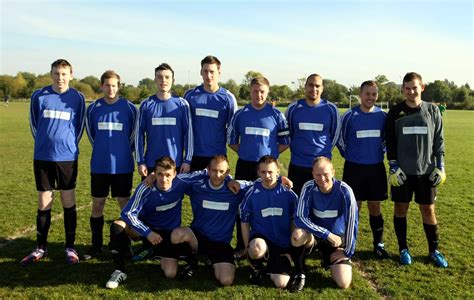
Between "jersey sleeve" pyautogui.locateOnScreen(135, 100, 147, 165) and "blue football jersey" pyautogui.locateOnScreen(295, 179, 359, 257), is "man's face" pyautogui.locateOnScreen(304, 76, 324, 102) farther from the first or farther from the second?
"jersey sleeve" pyautogui.locateOnScreen(135, 100, 147, 165)

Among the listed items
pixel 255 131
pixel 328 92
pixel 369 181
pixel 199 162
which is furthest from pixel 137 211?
pixel 328 92

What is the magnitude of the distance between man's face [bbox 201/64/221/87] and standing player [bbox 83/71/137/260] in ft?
3.11

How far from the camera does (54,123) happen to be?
15.1 feet

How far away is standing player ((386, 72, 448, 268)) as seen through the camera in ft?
15.0

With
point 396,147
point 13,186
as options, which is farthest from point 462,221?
point 13,186

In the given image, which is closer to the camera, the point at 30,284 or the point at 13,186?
the point at 30,284

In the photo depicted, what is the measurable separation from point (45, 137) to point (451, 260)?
16.3 ft

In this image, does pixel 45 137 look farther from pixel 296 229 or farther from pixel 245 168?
pixel 296 229

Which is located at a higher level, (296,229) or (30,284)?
(296,229)

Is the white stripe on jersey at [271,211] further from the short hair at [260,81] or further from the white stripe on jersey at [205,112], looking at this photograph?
the short hair at [260,81]

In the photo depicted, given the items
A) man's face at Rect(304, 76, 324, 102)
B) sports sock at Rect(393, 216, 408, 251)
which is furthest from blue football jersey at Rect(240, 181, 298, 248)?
sports sock at Rect(393, 216, 408, 251)

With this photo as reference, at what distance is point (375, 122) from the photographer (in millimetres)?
4879

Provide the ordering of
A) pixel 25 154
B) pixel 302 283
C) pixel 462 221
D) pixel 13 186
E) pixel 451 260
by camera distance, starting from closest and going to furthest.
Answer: pixel 302 283 → pixel 451 260 → pixel 462 221 → pixel 13 186 → pixel 25 154

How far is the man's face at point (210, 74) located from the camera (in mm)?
4812
